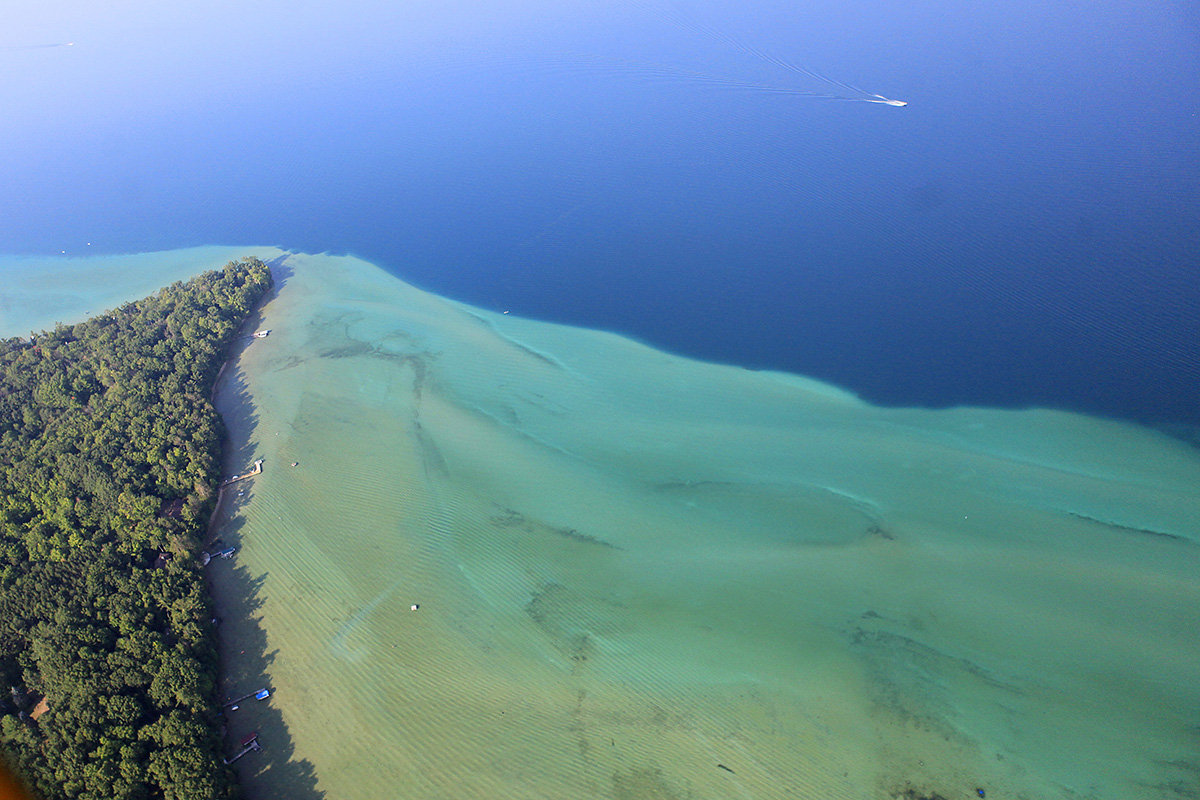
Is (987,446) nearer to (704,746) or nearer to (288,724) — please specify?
(704,746)

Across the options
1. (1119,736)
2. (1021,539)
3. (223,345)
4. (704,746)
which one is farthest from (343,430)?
(1119,736)

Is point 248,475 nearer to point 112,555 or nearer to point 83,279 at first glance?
point 112,555

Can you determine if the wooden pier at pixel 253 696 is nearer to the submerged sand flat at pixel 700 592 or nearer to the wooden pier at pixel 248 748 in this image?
the submerged sand flat at pixel 700 592

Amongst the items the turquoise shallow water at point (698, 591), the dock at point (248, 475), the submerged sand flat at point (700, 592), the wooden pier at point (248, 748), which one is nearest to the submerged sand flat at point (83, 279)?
the turquoise shallow water at point (698, 591)

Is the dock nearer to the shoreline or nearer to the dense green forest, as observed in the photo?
the shoreline

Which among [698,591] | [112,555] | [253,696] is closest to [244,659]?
[253,696]

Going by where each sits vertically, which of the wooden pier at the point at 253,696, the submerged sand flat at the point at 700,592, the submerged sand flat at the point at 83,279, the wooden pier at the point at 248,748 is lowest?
the wooden pier at the point at 248,748
